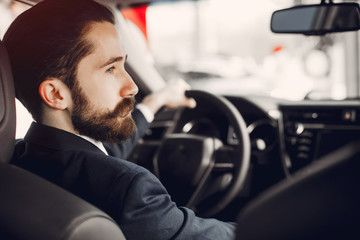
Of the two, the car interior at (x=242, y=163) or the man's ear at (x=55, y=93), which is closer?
the car interior at (x=242, y=163)

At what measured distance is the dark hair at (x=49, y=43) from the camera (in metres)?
1.39

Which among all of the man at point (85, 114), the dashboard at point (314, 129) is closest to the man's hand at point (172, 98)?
the dashboard at point (314, 129)

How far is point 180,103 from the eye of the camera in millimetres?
Answer: 2594

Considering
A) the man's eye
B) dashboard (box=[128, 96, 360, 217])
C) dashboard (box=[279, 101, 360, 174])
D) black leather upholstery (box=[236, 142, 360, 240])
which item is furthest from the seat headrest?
dashboard (box=[279, 101, 360, 174])

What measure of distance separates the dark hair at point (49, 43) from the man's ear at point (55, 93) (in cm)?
2

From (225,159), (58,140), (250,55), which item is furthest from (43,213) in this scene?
(250,55)

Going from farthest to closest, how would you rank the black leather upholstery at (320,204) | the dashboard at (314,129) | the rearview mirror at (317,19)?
the dashboard at (314,129) → the rearview mirror at (317,19) → the black leather upholstery at (320,204)

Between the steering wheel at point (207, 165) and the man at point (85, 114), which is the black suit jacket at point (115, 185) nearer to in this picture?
the man at point (85, 114)

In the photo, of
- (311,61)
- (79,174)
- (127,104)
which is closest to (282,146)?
(127,104)

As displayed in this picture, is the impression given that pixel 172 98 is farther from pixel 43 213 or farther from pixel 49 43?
pixel 43 213

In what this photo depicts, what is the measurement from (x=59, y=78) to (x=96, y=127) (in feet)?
0.58

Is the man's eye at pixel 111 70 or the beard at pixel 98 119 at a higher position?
the man's eye at pixel 111 70

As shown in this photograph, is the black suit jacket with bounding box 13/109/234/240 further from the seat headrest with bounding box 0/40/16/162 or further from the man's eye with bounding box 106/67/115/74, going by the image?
the man's eye with bounding box 106/67/115/74

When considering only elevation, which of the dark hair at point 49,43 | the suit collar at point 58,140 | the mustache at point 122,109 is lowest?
the suit collar at point 58,140
